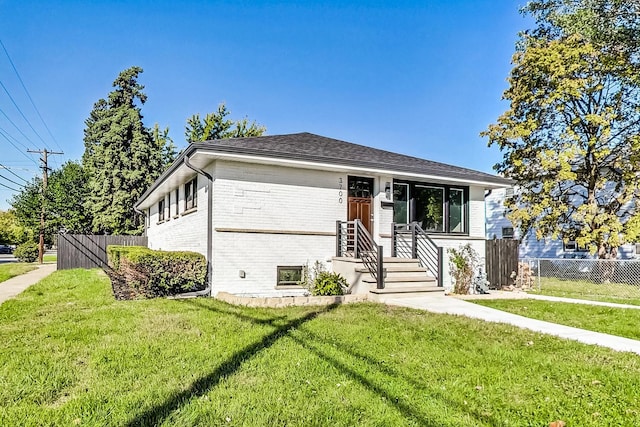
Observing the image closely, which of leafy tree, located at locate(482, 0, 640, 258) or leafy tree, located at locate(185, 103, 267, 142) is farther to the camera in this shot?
leafy tree, located at locate(185, 103, 267, 142)

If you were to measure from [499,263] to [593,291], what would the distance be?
279 centimetres

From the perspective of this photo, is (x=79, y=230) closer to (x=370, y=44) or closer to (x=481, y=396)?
(x=370, y=44)

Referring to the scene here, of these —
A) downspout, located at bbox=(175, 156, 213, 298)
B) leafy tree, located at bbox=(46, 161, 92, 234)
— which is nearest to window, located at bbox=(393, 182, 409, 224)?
downspout, located at bbox=(175, 156, 213, 298)

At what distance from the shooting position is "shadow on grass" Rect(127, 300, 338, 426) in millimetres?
2784

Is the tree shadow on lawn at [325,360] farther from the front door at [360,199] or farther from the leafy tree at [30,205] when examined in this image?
the leafy tree at [30,205]

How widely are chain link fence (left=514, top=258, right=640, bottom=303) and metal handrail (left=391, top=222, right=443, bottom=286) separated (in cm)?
350

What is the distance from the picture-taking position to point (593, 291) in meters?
11.8

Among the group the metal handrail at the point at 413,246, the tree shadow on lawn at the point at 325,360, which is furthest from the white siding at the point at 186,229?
the metal handrail at the point at 413,246

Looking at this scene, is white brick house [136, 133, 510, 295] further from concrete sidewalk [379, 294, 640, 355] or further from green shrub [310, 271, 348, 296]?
concrete sidewalk [379, 294, 640, 355]


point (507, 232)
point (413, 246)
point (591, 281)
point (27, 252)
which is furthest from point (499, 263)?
point (27, 252)

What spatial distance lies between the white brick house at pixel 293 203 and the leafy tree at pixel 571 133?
4633 mm

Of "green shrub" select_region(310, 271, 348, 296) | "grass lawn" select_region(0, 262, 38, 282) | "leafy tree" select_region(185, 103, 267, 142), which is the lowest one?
"grass lawn" select_region(0, 262, 38, 282)

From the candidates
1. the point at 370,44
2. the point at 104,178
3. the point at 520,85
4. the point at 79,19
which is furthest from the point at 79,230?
the point at 520,85

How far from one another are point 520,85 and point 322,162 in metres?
10.6
